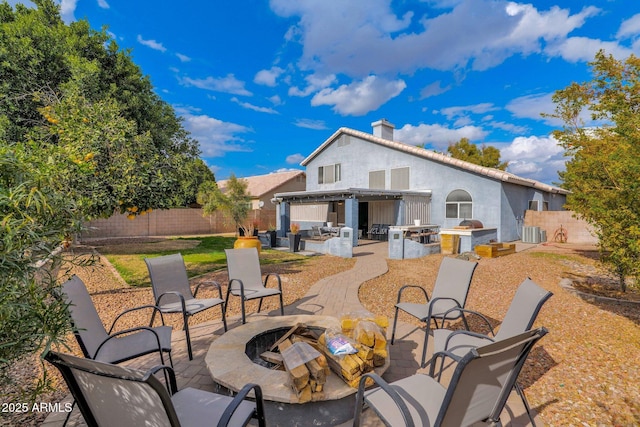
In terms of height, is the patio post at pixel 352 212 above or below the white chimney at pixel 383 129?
below

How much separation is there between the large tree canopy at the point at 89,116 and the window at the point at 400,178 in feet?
40.0

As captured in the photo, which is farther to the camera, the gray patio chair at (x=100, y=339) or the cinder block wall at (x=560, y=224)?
the cinder block wall at (x=560, y=224)

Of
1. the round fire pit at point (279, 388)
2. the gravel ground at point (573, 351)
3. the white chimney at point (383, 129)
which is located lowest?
the gravel ground at point (573, 351)

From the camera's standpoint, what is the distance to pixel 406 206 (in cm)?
1641

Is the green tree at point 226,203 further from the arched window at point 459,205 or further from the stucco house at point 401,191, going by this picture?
the arched window at point 459,205

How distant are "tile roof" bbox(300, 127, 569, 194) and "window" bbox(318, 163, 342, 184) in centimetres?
151

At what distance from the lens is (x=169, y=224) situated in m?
23.7

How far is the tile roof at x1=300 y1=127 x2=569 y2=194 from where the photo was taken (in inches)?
604

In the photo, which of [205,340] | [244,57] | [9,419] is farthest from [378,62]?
[9,419]

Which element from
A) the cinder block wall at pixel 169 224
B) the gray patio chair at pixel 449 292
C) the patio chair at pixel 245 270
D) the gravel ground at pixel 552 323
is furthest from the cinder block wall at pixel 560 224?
the cinder block wall at pixel 169 224

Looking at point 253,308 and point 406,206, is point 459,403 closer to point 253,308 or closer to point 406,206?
point 253,308

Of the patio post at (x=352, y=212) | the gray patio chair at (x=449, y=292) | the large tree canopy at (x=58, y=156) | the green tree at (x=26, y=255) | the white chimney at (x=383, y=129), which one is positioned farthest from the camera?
the white chimney at (x=383, y=129)

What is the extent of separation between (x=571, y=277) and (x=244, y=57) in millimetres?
27102

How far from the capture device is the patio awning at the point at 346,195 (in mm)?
14680
